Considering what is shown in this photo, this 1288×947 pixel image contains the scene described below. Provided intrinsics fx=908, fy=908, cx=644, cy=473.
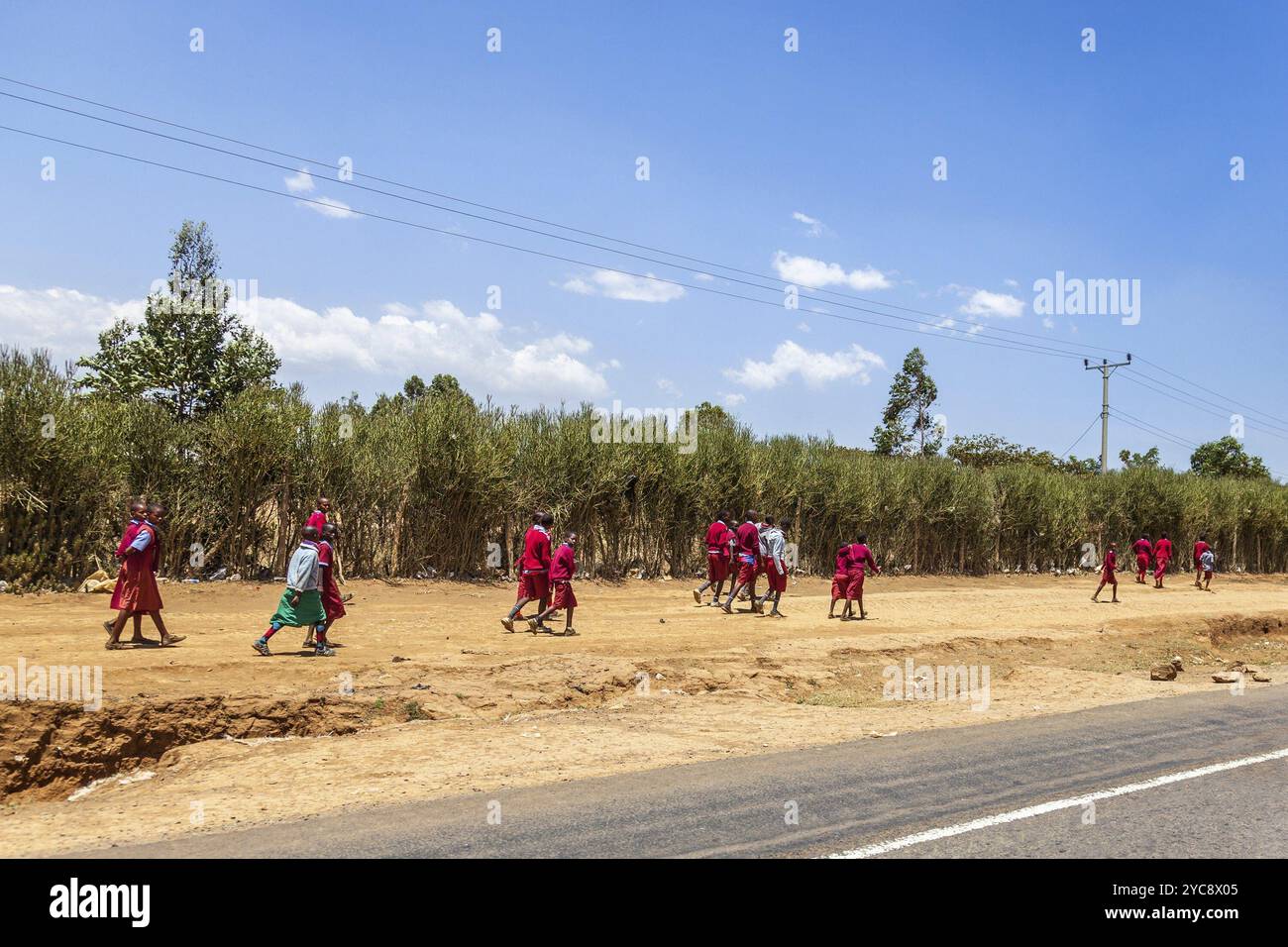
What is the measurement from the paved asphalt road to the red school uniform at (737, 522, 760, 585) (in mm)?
10312

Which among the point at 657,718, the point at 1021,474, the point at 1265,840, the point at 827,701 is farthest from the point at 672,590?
the point at 1021,474

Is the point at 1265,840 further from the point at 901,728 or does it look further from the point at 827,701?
the point at 827,701

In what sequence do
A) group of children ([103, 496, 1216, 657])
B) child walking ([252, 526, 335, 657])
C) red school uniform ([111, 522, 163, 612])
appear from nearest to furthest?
1. red school uniform ([111, 522, 163, 612])
2. group of children ([103, 496, 1216, 657])
3. child walking ([252, 526, 335, 657])

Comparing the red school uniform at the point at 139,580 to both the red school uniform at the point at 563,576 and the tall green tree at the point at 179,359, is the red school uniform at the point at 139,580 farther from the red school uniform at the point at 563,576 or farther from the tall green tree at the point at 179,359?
the tall green tree at the point at 179,359

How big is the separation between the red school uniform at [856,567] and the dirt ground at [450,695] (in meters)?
0.96

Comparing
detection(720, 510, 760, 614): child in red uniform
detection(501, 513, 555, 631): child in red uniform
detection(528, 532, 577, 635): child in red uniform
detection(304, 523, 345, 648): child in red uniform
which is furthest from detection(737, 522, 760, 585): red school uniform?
detection(304, 523, 345, 648): child in red uniform

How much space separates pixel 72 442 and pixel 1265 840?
19216mm

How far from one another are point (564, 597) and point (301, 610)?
4356mm

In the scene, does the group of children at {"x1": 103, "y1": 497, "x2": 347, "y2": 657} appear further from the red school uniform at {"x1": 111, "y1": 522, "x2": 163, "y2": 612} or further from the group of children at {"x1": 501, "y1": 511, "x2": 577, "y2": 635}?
the group of children at {"x1": 501, "y1": 511, "x2": 577, "y2": 635}

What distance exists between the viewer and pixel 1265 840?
18.1 ft

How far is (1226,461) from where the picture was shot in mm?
76438

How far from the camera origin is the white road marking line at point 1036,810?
5316mm

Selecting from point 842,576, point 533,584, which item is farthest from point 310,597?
point 842,576

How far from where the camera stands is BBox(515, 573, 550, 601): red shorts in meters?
15.0
